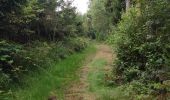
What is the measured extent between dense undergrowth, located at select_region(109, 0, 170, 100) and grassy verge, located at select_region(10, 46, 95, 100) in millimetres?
2399

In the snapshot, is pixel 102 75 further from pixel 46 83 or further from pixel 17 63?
pixel 17 63

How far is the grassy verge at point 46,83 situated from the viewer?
1110cm

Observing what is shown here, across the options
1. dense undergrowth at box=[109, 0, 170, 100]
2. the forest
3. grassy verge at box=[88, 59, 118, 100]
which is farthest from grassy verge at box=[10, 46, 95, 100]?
dense undergrowth at box=[109, 0, 170, 100]

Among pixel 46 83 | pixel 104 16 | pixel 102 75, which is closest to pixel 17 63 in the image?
pixel 46 83

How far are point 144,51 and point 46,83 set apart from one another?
4160 mm

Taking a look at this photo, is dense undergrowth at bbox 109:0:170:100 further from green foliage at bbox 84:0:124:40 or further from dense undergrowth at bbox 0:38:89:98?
green foliage at bbox 84:0:124:40

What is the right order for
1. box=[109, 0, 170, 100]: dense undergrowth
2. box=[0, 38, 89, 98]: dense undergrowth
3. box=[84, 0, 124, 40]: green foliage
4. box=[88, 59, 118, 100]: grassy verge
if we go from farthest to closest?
1. box=[84, 0, 124, 40]: green foliage
2. box=[88, 59, 118, 100]: grassy verge
3. box=[109, 0, 170, 100]: dense undergrowth
4. box=[0, 38, 89, 98]: dense undergrowth

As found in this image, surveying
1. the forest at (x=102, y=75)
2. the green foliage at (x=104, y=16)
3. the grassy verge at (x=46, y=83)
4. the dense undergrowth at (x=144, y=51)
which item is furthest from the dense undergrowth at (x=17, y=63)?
the green foliage at (x=104, y=16)

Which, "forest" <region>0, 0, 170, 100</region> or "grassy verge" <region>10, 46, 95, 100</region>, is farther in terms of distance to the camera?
"forest" <region>0, 0, 170, 100</region>

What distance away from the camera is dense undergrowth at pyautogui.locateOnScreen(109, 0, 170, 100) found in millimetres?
11172

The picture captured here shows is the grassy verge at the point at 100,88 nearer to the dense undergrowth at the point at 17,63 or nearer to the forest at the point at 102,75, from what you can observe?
the forest at the point at 102,75

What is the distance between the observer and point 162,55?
12062mm

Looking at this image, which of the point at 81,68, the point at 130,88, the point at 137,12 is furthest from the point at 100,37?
the point at 130,88

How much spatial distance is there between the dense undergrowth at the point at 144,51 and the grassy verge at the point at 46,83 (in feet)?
7.87
